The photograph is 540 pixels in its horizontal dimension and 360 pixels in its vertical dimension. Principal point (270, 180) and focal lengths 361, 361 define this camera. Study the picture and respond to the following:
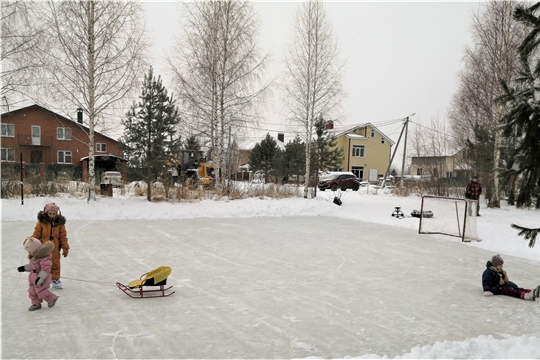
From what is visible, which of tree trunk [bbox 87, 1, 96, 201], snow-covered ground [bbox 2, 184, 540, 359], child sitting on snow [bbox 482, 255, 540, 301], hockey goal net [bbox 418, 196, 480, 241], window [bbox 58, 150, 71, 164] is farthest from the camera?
window [bbox 58, 150, 71, 164]

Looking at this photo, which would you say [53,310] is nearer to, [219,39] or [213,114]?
[213,114]

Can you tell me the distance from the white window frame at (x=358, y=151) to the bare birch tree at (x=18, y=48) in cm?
3788

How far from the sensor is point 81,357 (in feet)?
12.3

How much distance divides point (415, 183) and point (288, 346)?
2250 centimetres

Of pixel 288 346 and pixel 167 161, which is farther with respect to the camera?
pixel 167 161

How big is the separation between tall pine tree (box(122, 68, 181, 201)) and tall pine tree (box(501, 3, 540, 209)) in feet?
47.0

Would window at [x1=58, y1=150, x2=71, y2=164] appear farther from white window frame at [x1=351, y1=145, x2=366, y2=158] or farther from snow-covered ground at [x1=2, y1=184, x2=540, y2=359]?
white window frame at [x1=351, y1=145, x2=366, y2=158]

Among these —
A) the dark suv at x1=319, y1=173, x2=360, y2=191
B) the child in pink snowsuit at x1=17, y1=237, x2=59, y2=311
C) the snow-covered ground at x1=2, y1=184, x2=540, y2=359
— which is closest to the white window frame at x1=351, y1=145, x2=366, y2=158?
the dark suv at x1=319, y1=173, x2=360, y2=191

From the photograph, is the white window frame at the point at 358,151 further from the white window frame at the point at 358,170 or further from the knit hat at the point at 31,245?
the knit hat at the point at 31,245

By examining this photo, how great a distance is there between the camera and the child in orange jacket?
571 centimetres

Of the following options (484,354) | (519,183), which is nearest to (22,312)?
(484,354)

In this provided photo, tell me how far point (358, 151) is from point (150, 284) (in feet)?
143

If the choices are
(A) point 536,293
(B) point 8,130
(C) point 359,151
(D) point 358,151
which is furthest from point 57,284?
(C) point 359,151

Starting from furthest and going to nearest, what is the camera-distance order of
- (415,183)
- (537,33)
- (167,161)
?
(415,183) → (167,161) → (537,33)
